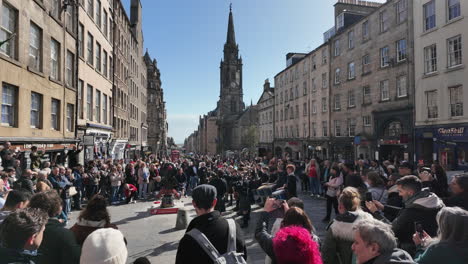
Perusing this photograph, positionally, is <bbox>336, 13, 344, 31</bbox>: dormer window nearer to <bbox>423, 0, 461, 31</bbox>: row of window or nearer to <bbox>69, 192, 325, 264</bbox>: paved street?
<bbox>423, 0, 461, 31</bbox>: row of window

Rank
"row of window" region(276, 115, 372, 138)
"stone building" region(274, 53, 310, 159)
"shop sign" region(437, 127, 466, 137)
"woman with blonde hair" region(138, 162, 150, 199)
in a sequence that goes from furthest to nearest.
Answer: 1. "stone building" region(274, 53, 310, 159)
2. "row of window" region(276, 115, 372, 138)
3. "shop sign" region(437, 127, 466, 137)
4. "woman with blonde hair" region(138, 162, 150, 199)

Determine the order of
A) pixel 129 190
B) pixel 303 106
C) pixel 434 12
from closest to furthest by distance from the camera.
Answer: pixel 129 190, pixel 434 12, pixel 303 106

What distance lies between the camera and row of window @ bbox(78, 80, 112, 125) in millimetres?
19766

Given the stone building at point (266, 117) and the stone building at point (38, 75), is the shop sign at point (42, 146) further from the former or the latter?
the stone building at point (266, 117)

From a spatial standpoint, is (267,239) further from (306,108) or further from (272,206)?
(306,108)

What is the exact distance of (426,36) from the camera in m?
19.7

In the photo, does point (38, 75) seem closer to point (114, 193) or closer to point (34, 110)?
point (34, 110)

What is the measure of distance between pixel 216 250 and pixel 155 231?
6.93 m

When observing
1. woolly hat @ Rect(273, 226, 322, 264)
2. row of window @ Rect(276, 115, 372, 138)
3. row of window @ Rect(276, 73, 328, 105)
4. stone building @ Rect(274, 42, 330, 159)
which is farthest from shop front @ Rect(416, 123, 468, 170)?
woolly hat @ Rect(273, 226, 322, 264)

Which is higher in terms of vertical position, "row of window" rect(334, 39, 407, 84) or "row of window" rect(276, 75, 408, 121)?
"row of window" rect(334, 39, 407, 84)

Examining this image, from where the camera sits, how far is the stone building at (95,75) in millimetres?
19734

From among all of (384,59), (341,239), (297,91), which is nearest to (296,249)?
(341,239)

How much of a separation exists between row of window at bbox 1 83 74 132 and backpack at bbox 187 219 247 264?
12.6m

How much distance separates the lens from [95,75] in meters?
22.4
